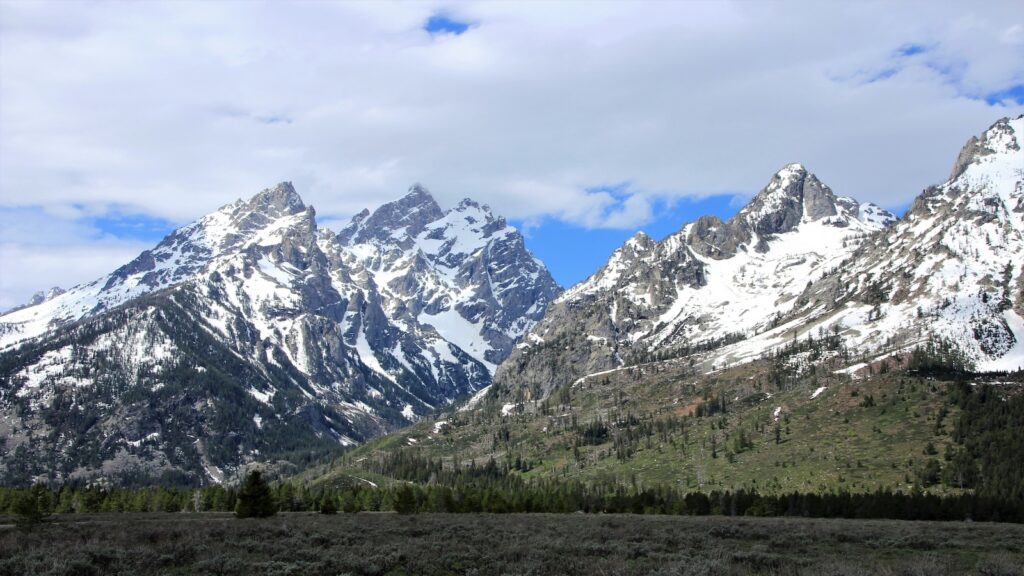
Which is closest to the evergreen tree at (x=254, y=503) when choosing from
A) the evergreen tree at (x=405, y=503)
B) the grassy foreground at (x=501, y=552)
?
the evergreen tree at (x=405, y=503)

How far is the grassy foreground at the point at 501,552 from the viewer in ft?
127

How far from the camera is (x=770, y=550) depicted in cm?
5238

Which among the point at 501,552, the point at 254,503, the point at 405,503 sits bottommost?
the point at 405,503

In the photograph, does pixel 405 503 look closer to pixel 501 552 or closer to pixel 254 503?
pixel 254 503

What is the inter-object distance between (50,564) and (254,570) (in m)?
9.55

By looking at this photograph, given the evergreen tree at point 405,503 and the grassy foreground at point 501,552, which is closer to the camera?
the grassy foreground at point 501,552

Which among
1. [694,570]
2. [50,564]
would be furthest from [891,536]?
[50,564]

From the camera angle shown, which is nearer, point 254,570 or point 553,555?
point 254,570

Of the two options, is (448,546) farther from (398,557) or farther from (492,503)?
(492,503)

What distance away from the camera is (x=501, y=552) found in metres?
45.0

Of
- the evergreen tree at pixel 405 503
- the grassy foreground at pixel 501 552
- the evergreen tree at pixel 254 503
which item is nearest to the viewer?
the grassy foreground at pixel 501 552

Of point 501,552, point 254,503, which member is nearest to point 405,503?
point 254,503

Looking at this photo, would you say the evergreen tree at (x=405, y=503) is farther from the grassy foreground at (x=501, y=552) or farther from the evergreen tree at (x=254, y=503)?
the grassy foreground at (x=501, y=552)

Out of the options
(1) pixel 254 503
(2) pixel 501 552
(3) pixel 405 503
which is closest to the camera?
(2) pixel 501 552
